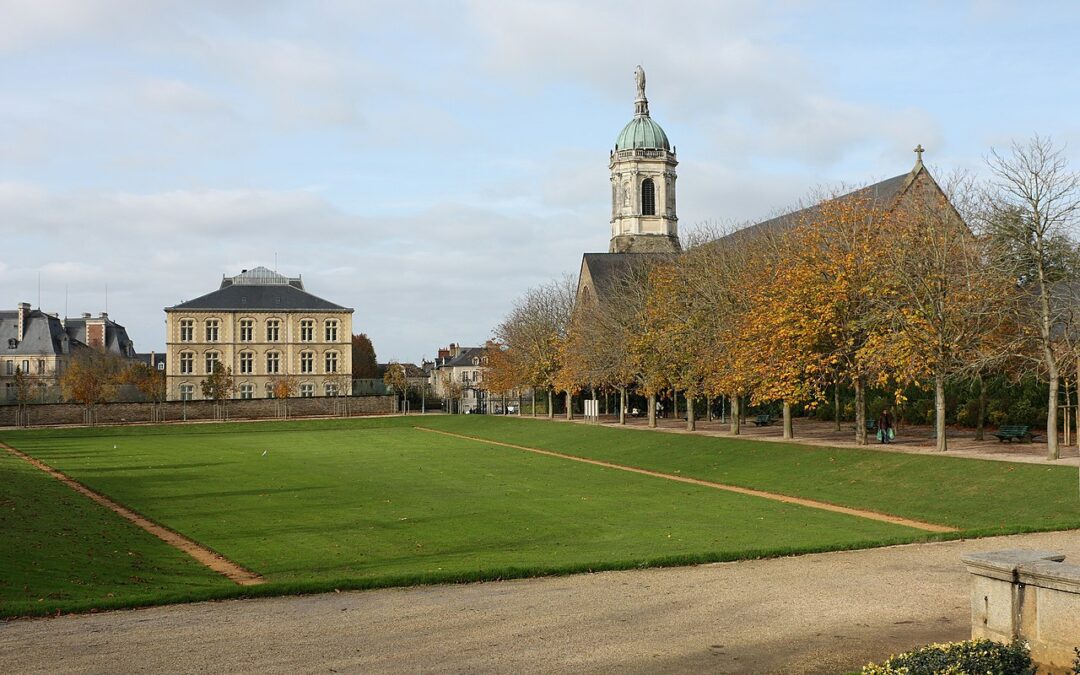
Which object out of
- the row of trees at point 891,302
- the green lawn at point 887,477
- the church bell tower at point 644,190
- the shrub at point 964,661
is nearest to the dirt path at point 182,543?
the shrub at point 964,661

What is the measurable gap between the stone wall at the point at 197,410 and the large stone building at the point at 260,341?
59.8 ft

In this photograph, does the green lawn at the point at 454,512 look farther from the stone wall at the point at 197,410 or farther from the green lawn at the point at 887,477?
the stone wall at the point at 197,410

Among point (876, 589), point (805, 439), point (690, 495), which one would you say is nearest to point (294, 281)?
point (805, 439)

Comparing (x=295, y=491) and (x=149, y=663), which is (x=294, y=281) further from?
(x=149, y=663)

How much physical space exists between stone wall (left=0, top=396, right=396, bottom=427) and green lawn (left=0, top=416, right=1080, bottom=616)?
106ft

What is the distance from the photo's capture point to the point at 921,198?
38.7 metres

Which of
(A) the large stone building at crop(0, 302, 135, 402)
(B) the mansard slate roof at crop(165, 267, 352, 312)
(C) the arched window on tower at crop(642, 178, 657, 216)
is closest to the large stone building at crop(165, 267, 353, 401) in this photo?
(B) the mansard slate roof at crop(165, 267, 352, 312)

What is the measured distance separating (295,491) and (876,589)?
20463mm

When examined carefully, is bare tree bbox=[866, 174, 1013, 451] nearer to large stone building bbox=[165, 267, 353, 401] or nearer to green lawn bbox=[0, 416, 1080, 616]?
green lawn bbox=[0, 416, 1080, 616]

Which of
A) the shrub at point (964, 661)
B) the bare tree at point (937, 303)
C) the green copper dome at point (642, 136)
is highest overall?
the green copper dome at point (642, 136)

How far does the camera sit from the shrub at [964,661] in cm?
790

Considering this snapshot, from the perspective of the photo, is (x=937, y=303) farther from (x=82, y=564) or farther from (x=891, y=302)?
(x=82, y=564)

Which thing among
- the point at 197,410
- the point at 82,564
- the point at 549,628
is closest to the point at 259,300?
the point at 197,410

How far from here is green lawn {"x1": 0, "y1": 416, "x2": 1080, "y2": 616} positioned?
1600 centimetres
